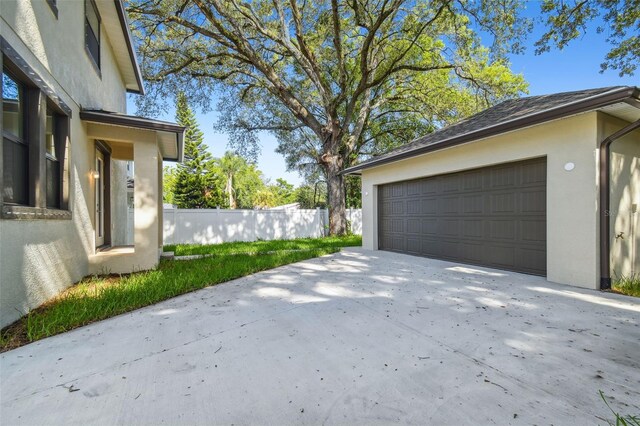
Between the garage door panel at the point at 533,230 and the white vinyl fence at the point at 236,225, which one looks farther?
the white vinyl fence at the point at 236,225

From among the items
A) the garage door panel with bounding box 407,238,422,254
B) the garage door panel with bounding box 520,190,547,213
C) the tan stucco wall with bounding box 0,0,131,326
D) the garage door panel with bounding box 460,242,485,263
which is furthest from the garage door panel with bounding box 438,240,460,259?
the tan stucco wall with bounding box 0,0,131,326

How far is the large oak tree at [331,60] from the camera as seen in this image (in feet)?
34.9

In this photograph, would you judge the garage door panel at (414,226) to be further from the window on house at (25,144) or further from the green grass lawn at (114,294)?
the window on house at (25,144)

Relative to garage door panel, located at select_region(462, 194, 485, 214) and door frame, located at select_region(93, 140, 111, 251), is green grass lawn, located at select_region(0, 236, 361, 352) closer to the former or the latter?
door frame, located at select_region(93, 140, 111, 251)

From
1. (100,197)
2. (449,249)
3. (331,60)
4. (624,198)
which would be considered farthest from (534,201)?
(331,60)

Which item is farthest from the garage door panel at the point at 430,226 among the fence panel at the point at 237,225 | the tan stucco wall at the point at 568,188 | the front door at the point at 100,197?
the front door at the point at 100,197

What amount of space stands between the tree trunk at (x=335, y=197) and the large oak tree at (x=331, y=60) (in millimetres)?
50

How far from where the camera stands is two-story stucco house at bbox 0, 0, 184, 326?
335 centimetres

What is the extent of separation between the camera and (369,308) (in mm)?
3809

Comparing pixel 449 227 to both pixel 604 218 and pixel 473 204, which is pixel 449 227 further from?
pixel 604 218

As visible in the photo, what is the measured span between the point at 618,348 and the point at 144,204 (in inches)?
272

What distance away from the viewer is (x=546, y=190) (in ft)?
17.3

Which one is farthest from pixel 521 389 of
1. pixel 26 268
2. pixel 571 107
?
pixel 26 268

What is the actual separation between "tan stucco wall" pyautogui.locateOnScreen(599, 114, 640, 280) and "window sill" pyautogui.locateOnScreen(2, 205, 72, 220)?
7617 mm
